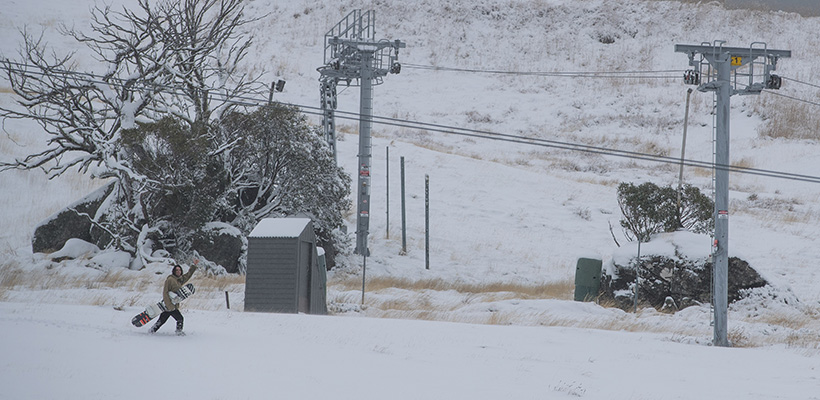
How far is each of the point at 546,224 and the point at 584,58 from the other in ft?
151

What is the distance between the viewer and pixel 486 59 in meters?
77.6

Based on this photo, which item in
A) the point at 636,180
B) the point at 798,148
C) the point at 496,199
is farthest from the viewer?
the point at 798,148

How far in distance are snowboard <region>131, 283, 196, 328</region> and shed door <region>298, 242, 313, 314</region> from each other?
4399 mm

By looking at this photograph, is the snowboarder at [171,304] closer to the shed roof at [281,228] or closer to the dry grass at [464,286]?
the shed roof at [281,228]

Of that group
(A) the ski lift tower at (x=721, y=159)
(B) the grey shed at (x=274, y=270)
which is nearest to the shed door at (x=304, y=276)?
(B) the grey shed at (x=274, y=270)

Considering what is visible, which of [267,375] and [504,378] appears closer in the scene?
[267,375]

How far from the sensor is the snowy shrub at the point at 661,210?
2517cm

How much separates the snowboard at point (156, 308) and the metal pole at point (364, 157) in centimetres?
1500

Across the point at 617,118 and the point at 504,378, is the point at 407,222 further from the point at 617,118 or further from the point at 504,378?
the point at 617,118

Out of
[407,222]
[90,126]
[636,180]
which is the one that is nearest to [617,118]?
[636,180]

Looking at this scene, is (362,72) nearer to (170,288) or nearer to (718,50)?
(718,50)

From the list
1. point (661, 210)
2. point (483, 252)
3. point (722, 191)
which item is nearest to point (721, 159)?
point (722, 191)

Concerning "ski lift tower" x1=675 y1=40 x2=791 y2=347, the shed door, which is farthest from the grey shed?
"ski lift tower" x1=675 y1=40 x2=791 y2=347

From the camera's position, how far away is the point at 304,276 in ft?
53.6
